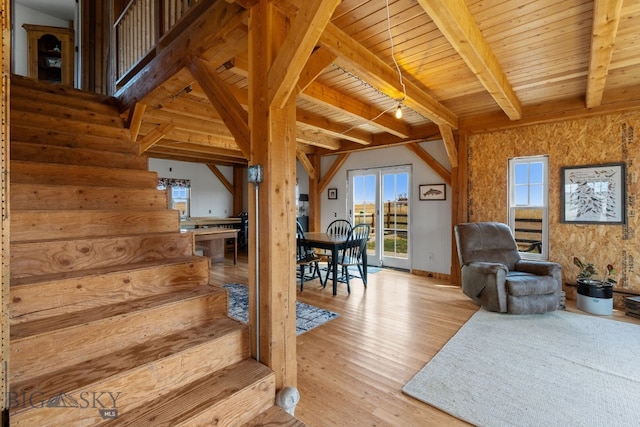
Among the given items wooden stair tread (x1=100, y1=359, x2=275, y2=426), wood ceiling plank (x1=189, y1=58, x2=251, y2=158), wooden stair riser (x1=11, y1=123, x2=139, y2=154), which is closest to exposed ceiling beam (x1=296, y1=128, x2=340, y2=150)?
wooden stair riser (x1=11, y1=123, x2=139, y2=154)

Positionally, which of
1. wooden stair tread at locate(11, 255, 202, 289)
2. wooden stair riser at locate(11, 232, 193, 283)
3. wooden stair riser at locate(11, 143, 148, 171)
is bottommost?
wooden stair tread at locate(11, 255, 202, 289)

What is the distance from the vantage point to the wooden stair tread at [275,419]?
1408 millimetres

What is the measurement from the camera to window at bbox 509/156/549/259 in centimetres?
405

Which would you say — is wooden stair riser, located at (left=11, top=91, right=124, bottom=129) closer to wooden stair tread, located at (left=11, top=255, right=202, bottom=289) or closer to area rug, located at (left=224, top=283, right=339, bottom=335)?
wooden stair tread, located at (left=11, top=255, right=202, bottom=289)

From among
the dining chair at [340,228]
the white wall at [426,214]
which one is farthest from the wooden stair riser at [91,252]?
the white wall at [426,214]

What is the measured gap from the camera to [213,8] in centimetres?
203

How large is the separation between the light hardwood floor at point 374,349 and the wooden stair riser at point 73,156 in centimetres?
234

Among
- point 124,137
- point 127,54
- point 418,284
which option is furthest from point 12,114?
point 418,284

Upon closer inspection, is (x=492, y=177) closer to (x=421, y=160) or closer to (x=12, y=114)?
(x=421, y=160)

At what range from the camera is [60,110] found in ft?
9.11

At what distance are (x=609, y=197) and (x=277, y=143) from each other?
4.34m

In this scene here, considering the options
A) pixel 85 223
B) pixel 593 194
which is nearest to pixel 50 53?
pixel 85 223

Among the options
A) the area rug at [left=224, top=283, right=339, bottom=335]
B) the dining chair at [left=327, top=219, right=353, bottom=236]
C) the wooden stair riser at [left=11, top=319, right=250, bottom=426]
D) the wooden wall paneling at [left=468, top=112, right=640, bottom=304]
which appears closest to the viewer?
the wooden stair riser at [left=11, top=319, right=250, bottom=426]

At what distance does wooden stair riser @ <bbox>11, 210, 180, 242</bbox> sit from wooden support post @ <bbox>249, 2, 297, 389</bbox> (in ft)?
3.32
